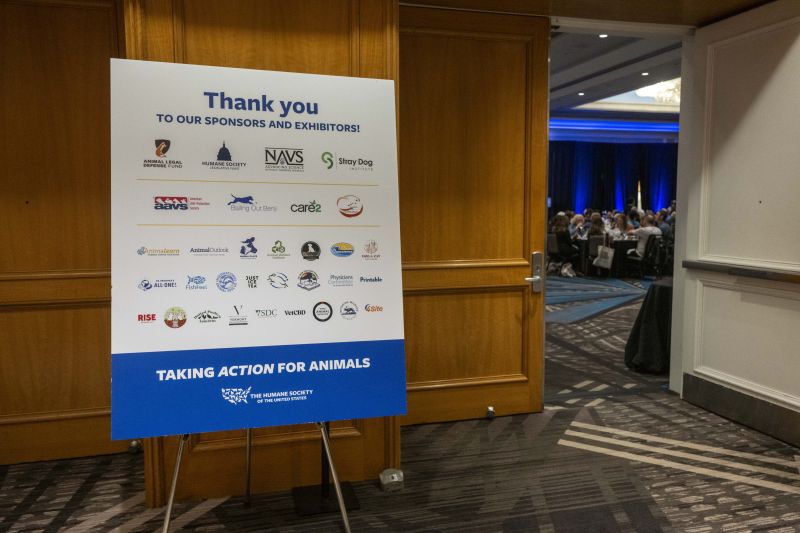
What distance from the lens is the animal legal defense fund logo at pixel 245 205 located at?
2.14 metres

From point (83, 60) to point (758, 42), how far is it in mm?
3798

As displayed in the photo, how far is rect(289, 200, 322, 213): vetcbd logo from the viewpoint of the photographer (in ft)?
7.25

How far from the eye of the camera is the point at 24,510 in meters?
2.72

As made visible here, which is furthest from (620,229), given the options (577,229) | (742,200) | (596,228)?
(742,200)

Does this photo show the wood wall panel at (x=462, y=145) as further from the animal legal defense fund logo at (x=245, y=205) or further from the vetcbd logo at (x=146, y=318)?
the vetcbd logo at (x=146, y=318)

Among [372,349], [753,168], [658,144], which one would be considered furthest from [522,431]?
[658,144]

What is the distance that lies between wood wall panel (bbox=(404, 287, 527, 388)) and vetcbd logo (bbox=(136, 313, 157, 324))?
1868 mm

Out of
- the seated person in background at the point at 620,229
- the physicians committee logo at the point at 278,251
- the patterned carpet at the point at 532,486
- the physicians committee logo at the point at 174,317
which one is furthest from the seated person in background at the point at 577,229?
the physicians committee logo at the point at 174,317

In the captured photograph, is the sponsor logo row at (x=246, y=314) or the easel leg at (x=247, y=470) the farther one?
the easel leg at (x=247, y=470)

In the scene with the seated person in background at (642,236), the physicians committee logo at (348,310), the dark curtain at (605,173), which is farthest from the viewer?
the dark curtain at (605,173)

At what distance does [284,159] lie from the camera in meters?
2.21

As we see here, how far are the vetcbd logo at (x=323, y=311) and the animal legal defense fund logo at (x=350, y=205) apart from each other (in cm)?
35

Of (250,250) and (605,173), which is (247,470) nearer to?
(250,250)

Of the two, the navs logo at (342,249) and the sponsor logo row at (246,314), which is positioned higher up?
the navs logo at (342,249)
